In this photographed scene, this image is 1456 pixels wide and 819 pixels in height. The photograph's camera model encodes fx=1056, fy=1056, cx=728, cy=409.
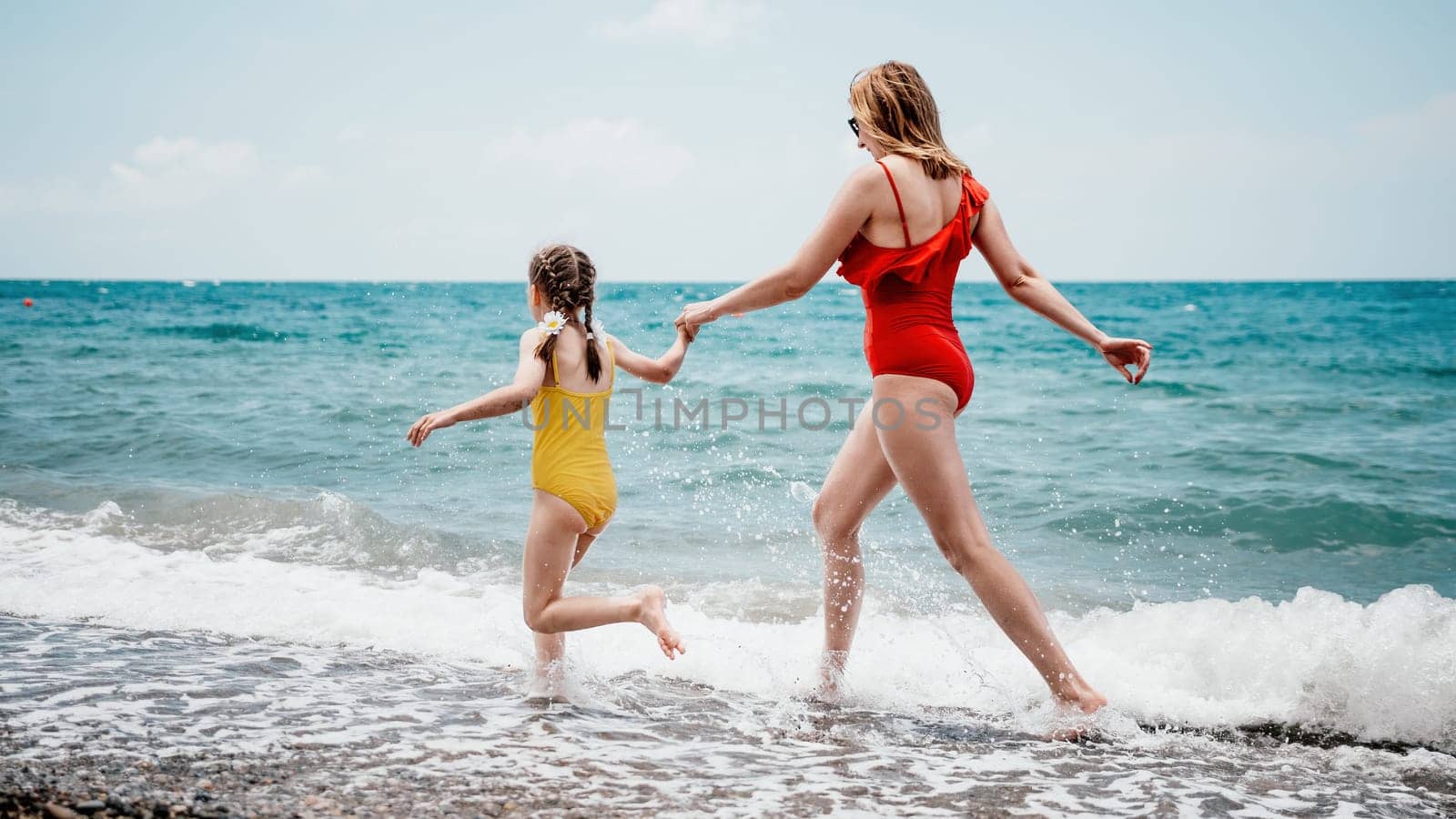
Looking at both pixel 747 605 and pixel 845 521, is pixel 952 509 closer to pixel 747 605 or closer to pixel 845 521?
pixel 845 521

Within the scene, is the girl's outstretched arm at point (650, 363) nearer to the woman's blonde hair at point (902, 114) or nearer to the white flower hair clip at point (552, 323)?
the white flower hair clip at point (552, 323)

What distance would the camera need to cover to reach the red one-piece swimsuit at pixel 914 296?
3578mm

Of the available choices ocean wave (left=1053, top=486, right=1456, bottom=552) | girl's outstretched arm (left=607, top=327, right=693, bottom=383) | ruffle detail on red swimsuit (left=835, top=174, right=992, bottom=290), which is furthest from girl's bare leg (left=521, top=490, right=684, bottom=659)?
ocean wave (left=1053, top=486, right=1456, bottom=552)

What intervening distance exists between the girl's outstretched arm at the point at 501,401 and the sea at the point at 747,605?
1.07 m

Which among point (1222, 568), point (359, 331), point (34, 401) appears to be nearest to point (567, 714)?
point (1222, 568)

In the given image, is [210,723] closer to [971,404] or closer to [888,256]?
[888,256]

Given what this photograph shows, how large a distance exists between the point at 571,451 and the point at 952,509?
55.6 inches

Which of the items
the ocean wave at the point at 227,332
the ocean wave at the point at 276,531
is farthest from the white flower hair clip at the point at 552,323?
the ocean wave at the point at 227,332

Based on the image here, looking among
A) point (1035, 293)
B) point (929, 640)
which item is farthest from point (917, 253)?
point (929, 640)

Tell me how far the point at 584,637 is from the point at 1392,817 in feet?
10.9

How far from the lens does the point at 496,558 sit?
6.99 m

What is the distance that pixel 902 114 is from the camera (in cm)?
362

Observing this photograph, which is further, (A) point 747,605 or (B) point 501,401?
(A) point 747,605

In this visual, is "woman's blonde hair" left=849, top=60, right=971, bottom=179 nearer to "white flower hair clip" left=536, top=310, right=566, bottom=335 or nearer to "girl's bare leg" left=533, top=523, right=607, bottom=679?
"white flower hair clip" left=536, top=310, right=566, bottom=335
